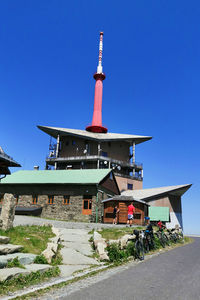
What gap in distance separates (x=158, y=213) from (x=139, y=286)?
2746 cm

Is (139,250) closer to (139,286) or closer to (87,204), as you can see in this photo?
(139,286)

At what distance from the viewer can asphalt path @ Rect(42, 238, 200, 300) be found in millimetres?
5020

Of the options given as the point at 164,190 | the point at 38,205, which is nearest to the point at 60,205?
the point at 38,205

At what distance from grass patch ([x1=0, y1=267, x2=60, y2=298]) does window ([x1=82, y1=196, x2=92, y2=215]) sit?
19.4m

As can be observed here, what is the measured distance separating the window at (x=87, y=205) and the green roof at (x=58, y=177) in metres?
1.73

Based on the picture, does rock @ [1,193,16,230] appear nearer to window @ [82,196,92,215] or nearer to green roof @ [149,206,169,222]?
window @ [82,196,92,215]

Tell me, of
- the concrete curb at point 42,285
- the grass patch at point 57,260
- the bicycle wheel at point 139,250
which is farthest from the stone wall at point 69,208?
the concrete curb at point 42,285

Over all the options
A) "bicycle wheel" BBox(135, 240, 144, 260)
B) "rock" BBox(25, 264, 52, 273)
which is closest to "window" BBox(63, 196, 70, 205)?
"bicycle wheel" BBox(135, 240, 144, 260)

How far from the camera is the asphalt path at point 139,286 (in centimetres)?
502

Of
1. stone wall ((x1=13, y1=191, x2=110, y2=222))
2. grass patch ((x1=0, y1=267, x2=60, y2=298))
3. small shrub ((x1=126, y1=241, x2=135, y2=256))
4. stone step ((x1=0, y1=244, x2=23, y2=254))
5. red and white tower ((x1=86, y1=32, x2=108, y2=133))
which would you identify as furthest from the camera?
red and white tower ((x1=86, y1=32, x2=108, y2=133))

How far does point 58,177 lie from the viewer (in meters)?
29.6

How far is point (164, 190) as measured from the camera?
115 feet

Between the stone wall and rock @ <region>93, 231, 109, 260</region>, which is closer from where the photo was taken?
rock @ <region>93, 231, 109, 260</region>

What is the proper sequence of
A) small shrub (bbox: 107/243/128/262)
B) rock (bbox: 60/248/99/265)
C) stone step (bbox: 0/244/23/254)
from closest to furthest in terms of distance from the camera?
1. stone step (bbox: 0/244/23/254)
2. rock (bbox: 60/248/99/265)
3. small shrub (bbox: 107/243/128/262)
